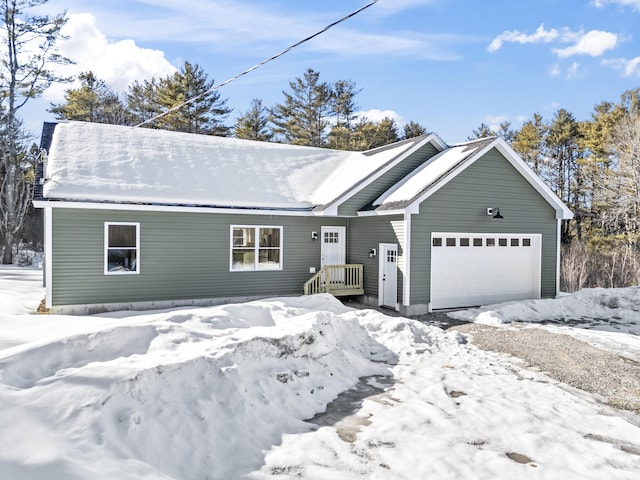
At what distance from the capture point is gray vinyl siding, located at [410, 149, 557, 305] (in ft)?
40.0

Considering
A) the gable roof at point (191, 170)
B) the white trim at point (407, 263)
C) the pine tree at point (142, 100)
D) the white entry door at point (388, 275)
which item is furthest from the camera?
the pine tree at point (142, 100)

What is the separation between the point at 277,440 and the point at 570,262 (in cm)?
1907

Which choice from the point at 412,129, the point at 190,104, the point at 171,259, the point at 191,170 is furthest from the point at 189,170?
the point at 412,129

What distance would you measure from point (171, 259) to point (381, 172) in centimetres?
698

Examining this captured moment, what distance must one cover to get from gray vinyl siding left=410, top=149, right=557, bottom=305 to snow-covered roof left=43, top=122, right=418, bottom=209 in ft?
8.80

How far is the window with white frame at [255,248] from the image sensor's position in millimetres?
12930

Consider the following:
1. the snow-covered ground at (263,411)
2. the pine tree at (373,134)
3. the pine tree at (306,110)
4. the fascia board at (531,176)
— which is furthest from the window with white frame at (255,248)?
the pine tree at (306,110)

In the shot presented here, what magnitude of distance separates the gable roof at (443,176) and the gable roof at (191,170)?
90cm

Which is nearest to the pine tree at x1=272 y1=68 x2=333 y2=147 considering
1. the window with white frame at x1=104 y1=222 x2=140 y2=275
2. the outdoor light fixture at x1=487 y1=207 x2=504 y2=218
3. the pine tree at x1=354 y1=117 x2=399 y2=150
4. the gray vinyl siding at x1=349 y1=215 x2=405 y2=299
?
the pine tree at x1=354 y1=117 x2=399 y2=150

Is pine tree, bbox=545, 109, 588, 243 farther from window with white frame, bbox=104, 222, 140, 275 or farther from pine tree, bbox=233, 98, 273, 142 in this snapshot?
window with white frame, bbox=104, 222, 140, 275

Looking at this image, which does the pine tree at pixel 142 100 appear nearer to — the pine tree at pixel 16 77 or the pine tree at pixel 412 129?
the pine tree at pixel 16 77

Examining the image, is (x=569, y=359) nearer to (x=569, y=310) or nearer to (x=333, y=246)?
(x=569, y=310)

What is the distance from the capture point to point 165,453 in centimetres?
405

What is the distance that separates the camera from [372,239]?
13453mm
